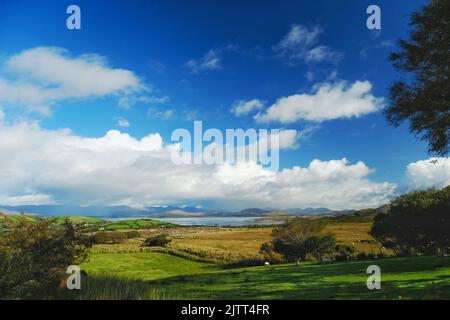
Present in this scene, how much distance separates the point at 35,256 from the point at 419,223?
4829 centimetres

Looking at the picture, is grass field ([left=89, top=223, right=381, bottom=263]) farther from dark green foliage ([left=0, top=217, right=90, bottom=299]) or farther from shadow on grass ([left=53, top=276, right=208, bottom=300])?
dark green foliage ([left=0, top=217, right=90, bottom=299])

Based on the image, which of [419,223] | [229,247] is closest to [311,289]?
[419,223]

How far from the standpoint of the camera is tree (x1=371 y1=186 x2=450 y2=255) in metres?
50.1

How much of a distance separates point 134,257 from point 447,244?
4678 cm

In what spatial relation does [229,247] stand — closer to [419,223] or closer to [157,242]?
[157,242]

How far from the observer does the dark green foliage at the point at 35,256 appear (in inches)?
698

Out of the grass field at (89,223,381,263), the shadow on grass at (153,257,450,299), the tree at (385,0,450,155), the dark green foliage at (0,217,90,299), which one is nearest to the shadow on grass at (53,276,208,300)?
the dark green foliage at (0,217,90,299)

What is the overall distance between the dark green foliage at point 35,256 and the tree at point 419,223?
42097 mm

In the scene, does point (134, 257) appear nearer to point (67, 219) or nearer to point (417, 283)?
point (67, 219)

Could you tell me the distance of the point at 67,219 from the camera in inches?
954

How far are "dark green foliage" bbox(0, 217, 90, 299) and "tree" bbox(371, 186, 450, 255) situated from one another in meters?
42.1

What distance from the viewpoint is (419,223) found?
52.3 meters
